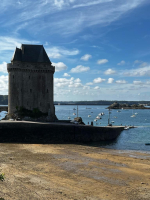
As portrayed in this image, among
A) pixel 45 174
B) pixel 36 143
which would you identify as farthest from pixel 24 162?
pixel 36 143

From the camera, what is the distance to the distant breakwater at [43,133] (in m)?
37.0

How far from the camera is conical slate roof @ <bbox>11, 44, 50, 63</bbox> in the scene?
159 ft

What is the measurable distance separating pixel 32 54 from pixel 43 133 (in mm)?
20342

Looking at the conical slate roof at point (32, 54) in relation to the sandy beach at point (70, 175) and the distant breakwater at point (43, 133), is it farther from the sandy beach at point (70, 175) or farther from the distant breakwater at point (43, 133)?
the sandy beach at point (70, 175)

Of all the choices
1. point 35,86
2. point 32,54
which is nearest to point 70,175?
point 35,86

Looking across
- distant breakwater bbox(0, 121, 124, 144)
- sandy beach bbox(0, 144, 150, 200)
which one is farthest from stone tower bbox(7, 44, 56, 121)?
sandy beach bbox(0, 144, 150, 200)

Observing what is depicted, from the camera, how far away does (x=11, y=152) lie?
29.2 m

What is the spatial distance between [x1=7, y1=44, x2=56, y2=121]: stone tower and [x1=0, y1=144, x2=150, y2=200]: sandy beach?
17.1m

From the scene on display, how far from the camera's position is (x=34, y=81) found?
48.6 metres

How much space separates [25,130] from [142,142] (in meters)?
23.0

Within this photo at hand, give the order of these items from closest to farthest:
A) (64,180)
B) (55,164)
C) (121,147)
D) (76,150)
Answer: (64,180)
(55,164)
(76,150)
(121,147)

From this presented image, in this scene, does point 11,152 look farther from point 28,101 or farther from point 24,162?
point 28,101

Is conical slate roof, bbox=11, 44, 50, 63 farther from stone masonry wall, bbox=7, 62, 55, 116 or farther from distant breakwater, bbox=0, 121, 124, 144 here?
distant breakwater, bbox=0, 121, 124, 144

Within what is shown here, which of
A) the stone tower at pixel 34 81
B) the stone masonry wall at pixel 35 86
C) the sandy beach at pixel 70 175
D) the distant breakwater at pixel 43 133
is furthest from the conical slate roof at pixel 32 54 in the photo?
the sandy beach at pixel 70 175
